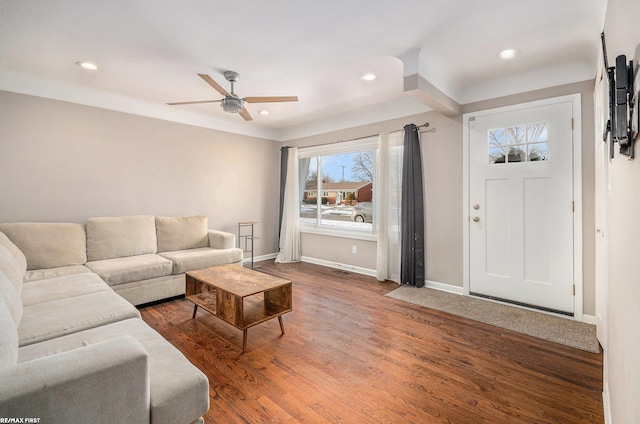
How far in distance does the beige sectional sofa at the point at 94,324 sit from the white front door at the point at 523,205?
3.19 m

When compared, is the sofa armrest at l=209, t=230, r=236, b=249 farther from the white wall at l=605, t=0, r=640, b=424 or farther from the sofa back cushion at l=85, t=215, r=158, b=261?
the white wall at l=605, t=0, r=640, b=424

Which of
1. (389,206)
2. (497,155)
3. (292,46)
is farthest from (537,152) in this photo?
(292,46)

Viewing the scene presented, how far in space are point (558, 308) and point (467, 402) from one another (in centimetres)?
198

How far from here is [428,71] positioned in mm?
2797

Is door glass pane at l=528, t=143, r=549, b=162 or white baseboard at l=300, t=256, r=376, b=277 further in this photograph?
white baseboard at l=300, t=256, r=376, b=277

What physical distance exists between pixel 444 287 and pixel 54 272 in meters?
4.22

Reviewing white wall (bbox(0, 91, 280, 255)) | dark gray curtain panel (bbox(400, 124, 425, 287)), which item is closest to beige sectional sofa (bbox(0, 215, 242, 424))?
white wall (bbox(0, 91, 280, 255))

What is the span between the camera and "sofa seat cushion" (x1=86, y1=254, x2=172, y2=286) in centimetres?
287

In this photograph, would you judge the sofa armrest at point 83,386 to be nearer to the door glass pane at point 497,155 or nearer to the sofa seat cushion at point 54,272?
the sofa seat cushion at point 54,272

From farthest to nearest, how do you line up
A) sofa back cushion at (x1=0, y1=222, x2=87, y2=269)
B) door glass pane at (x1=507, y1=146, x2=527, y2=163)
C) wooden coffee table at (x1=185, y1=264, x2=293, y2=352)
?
door glass pane at (x1=507, y1=146, x2=527, y2=163), sofa back cushion at (x1=0, y1=222, x2=87, y2=269), wooden coffee table at (x1=185, y1=264, x2=293, y2=352)

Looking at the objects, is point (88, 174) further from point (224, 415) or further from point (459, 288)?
point (459, 288)

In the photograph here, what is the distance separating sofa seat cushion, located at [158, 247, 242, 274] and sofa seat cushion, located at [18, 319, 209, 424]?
1.83 meters

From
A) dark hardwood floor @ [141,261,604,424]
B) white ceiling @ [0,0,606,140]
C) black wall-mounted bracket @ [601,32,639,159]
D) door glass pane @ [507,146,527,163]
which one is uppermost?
white ceiling @ [0,0,606,140]

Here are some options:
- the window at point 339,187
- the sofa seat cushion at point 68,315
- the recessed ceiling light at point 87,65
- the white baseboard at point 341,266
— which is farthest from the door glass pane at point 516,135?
the recessed ceiling light at point 87,65
